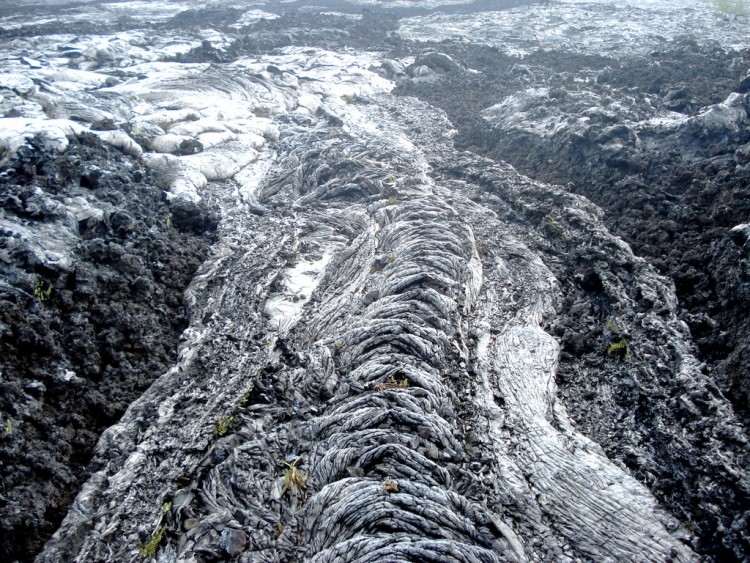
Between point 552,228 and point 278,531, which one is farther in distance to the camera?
point 552,228

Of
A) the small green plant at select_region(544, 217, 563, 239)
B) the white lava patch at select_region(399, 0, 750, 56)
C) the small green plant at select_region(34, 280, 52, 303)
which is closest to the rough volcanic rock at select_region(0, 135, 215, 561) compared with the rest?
the small green plant at select_region(34, 280, 52, 303)

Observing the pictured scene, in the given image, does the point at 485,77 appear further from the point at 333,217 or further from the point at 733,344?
the point at 733,344

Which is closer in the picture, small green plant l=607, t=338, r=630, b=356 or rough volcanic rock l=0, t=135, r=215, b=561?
rough volcanic rock l=0, t=135, r=215, b=561

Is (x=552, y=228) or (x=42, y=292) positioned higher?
(x=42, y=292)

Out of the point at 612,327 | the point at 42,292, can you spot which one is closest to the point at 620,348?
the point at 612,327

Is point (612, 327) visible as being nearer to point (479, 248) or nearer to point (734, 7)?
point (479, 248)

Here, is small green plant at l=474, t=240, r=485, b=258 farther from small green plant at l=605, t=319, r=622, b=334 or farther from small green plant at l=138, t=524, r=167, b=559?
small green plant at l=138, t=524, r=167, b=559
